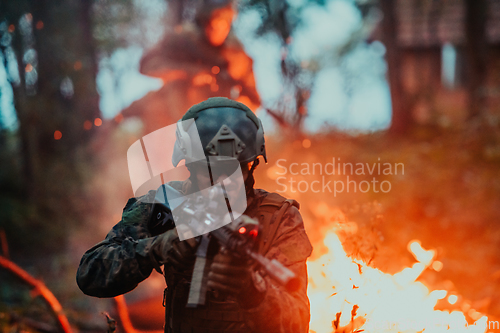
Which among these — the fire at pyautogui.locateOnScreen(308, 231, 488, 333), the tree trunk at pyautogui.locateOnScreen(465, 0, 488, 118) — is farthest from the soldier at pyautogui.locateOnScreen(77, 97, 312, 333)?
the tree trunk at pyautogui.locateOnScreen(465, 0, 488, 118)

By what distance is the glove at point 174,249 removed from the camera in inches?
54.4

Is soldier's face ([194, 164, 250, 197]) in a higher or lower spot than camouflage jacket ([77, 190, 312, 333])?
higher

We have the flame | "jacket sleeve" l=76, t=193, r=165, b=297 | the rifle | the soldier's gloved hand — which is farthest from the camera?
the flame

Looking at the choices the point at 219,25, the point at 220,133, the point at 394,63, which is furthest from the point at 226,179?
the point at 394,63

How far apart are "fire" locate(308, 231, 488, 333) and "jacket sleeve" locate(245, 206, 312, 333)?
106 cm

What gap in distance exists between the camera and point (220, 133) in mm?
1691

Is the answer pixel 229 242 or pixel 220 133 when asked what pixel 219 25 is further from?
pixel 229 242

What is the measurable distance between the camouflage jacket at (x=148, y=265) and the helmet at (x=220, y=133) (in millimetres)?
326

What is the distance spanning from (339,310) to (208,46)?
5527mm

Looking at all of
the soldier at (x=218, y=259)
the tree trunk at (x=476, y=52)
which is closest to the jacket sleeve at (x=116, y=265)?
the soldier at (x=218, y=259)

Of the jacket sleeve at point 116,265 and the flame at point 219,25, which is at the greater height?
the flame at point 219,25

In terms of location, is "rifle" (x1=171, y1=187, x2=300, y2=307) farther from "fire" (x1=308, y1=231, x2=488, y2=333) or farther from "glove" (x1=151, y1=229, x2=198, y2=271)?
"fire" (x1=308, y1=231, x2=488, y2=333)

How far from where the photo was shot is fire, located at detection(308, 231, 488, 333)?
2.60 m

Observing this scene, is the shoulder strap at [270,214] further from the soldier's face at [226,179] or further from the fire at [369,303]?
the fire at [369,303]
